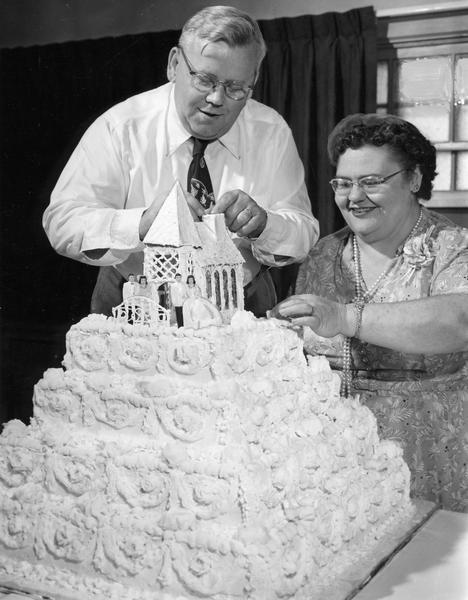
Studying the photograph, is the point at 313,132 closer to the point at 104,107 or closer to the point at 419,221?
the point at 419,221

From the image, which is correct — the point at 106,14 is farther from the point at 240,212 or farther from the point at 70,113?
the point at 240,212

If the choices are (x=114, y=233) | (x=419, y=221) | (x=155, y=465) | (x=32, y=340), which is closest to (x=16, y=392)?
(x=32, y=340)

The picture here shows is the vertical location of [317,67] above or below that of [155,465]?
above

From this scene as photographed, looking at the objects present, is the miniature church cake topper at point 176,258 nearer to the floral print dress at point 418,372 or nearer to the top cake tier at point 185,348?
the top cake tier at point 185,348

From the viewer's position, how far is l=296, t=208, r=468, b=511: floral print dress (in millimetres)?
2418

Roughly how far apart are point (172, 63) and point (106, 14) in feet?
1.30

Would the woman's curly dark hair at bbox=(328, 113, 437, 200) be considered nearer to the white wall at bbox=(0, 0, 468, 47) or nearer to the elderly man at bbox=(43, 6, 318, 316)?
the elderly man at bbox=(43, 6, 318, 316)

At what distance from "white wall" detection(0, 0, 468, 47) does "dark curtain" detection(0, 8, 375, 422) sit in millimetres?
28

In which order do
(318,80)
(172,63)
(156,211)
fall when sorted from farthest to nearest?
(318,80), (172,63), (156,211)

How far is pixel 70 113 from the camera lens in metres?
2.56

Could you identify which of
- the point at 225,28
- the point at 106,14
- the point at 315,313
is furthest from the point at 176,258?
the point at 106,14

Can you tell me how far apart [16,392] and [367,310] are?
1175 mm

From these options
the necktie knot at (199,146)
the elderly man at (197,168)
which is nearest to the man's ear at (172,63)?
the elderly man at (197,168)

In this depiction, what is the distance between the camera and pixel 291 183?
249 cm
